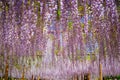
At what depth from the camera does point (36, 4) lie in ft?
15.6

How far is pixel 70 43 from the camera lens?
6887 millimetres

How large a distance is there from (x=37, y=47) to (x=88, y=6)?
285cm

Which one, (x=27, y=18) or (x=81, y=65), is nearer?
(x=27, y=18)

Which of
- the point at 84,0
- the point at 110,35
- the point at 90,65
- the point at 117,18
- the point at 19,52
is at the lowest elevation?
the point at 90,65

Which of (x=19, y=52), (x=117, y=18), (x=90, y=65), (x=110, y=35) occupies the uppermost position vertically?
(x=117, y=18)

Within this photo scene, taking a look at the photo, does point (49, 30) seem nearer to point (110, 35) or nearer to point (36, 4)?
point (36, 4)

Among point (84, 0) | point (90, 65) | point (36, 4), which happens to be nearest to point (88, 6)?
point (84, 0)

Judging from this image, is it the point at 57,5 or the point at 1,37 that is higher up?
the point at 57,5

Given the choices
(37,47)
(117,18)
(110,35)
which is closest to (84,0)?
(117,18)

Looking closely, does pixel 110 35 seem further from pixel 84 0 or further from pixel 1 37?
pixel 1 37

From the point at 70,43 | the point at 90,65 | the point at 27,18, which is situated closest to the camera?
Answer: the point at 27,18

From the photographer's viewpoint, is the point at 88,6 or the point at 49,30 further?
the point at 49,30

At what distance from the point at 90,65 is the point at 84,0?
7.85 meters

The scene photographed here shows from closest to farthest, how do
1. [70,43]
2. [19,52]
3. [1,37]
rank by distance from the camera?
[1,37] → [70,43] → [19,52]
